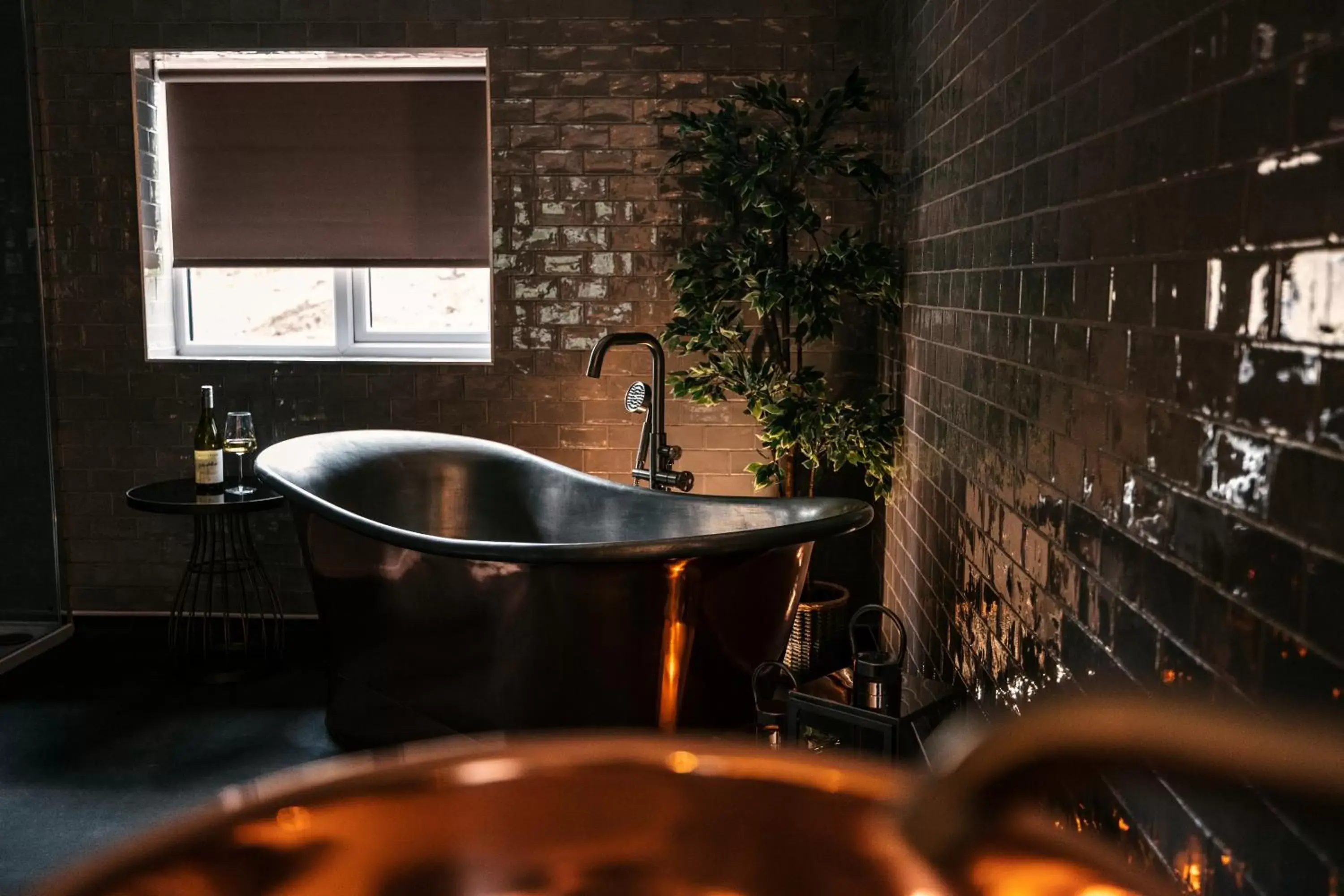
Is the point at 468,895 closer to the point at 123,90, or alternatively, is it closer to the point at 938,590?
the point at 938,590

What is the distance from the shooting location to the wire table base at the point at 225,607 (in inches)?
150

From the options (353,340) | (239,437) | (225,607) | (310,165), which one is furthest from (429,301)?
(225,607)

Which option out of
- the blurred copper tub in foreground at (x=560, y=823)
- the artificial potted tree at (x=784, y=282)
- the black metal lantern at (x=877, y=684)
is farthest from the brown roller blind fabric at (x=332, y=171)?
the blurred copper tub in foreground at (x=560, y=823)

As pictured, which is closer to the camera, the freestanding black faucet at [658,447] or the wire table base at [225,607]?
the freestanding black faucet at [658,447]

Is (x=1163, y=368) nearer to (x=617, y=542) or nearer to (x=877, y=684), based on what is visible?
(x=877, y=684)

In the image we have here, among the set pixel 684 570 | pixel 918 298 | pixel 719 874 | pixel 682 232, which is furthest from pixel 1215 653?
pixel 682 232

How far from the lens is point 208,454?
12.4 feet

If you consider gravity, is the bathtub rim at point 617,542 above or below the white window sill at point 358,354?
below

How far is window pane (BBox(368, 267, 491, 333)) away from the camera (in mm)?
4414

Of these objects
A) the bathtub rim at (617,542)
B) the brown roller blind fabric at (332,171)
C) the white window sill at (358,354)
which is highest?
the brown roller blind fabric at (332,171)

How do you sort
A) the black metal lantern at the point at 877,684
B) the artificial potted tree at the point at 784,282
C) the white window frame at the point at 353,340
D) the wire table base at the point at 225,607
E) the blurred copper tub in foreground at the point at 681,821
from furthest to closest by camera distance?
1. the white window frame at the point at 353,340
2. the wire table base at the point at 225,607
3. the artificial potted tree at the point at 784,282
4. the black metal lantern at the point at 877,684
5. the blurred copper tub in foreground at the point at 681,821

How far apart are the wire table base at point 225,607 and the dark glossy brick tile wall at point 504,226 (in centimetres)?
15

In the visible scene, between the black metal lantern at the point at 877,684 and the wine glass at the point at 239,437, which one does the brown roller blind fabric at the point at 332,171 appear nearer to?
the wine glass at the point at 239,437

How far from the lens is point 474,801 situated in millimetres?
291
